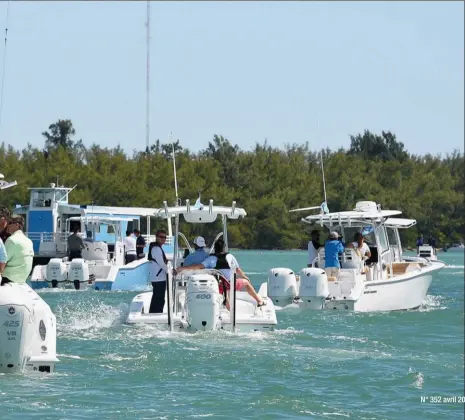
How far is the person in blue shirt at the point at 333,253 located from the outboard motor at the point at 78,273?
9021 millimetres

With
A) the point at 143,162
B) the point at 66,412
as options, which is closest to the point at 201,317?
the point at 66,412

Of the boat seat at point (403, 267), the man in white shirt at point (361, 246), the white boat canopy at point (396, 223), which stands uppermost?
the white boat canopy at point (396, 223)

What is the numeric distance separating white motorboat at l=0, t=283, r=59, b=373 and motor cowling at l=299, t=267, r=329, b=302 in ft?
31.1

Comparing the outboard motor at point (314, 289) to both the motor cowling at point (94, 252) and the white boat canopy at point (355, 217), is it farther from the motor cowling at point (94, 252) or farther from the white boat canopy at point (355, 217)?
the motor cowling at point (94, 252)

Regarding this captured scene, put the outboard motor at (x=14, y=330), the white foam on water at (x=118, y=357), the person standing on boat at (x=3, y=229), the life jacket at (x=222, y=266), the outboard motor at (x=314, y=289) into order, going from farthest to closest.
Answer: the outboard motor at (x=314, y=289) → the life jacket at (x=222, y=266) → the white foam on water at (x=118, y=357) → the person standing on boat at (x=3, y=229) → the outboard motor at (x=14, y=330)

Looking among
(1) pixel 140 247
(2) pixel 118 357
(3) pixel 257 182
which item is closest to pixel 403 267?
(1) pixel 140 247

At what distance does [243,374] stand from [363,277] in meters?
9.93

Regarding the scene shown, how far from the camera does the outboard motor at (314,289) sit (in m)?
23.0

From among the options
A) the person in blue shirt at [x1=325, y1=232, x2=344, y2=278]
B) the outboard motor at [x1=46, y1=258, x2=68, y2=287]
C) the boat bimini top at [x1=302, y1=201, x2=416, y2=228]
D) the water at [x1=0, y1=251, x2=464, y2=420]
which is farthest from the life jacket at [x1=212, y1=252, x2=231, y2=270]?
the outboard motor at [x1=46, y1=258, x2=68, y2=287]

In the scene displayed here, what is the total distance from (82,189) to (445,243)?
31.0 meters

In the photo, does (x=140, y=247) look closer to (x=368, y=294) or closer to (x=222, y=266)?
(x=368, y=294)

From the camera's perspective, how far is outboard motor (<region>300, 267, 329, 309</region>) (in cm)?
2295

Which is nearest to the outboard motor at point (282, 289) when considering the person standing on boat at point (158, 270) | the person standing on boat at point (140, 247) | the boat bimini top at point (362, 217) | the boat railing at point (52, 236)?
the boat bimini top at point (362, 217)

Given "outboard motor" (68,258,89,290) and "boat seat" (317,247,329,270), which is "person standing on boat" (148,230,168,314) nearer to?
"boat seat" (317,247,329,270)
